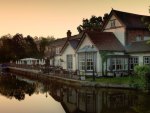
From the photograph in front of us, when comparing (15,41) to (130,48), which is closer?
(130,48)

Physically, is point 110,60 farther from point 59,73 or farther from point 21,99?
point 21,99

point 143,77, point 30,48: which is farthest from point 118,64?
point 30,48

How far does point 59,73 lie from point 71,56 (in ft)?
17.3

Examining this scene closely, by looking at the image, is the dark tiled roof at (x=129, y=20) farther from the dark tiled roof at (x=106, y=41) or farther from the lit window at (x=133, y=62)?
the lit window at (x=133, y=62)

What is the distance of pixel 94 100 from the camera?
26.3 metres

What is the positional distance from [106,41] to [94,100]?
17.8m

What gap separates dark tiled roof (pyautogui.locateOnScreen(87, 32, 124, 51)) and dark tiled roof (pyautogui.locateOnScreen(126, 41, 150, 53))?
46.6 inches

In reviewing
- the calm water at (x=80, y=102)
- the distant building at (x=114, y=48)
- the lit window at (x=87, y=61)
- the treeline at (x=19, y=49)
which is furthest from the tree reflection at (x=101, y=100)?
the treeline at (x=19, y=49)

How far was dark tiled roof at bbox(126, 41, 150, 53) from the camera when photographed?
39.2 m

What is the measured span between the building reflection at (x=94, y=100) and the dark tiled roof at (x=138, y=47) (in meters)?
10.8

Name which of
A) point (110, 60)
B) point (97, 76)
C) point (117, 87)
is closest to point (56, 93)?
point (117, 87)

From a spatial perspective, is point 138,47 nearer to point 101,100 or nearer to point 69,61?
point 69,61

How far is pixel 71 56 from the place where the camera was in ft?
159

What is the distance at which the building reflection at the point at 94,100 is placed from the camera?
2258 centimetres
